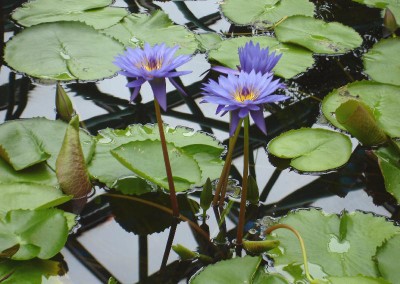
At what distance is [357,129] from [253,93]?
2.42 feet

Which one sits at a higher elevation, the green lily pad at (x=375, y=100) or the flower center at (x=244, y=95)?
the flower center at (x=244, y=95)

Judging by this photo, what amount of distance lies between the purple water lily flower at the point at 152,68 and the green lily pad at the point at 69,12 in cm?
110

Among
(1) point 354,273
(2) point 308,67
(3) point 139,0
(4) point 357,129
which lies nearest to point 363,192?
(4) point 357,129

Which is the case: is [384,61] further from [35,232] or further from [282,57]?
[35,232]

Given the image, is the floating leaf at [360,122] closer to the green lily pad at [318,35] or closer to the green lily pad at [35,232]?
the green lily pad at [318,35]

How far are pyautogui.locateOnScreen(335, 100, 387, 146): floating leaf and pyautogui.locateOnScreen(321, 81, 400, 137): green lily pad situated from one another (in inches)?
1.9

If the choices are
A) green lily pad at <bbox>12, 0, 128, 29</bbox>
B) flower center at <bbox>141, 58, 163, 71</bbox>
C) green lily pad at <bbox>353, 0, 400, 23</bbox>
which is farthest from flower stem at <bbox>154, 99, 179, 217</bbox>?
green lily pad at <bbox>353, 0, 400, 23</bbox>

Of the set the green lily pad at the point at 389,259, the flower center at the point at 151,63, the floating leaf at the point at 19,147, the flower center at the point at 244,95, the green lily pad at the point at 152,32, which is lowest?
the green lily pad at the point at 389,259

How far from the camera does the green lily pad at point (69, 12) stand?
253cm

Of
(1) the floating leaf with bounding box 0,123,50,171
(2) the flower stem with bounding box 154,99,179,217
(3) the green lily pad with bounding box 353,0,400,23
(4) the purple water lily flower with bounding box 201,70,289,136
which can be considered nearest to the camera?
(4) the purple water lily flower with bounding box 201,70,289,136

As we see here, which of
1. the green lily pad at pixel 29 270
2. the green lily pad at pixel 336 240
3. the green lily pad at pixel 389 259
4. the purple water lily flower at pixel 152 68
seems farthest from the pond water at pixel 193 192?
the purple water lily flower at pixel 152 68

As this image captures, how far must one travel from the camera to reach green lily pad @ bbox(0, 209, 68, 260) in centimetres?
146

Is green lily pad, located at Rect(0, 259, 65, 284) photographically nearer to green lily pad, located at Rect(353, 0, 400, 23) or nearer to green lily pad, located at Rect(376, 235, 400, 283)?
green lily pad, located at Rect(376, 235, 400, 283)

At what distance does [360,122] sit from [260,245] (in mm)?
672
